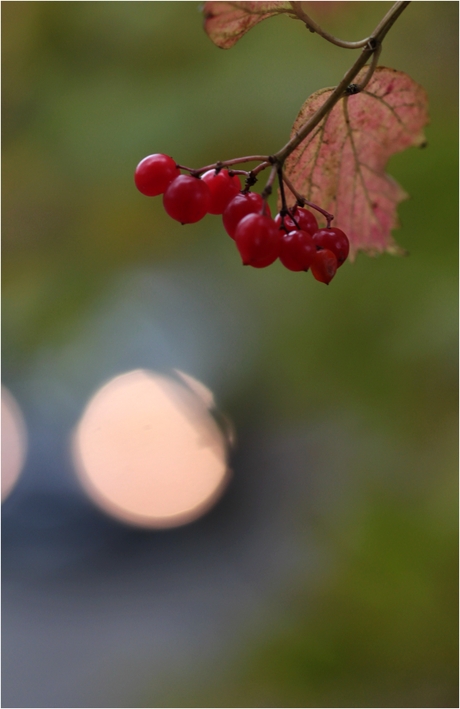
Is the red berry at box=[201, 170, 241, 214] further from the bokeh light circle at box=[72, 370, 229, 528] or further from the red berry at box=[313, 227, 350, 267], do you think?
the bokeh light circle at box=[72, 370, 229, 528]

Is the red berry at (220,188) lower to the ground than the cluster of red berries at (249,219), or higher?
higher

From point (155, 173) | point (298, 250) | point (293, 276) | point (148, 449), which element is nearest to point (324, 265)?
point (298, 250)

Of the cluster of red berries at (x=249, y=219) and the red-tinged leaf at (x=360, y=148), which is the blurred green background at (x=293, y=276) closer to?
the red-tinged leaf at (x=360, y=148)

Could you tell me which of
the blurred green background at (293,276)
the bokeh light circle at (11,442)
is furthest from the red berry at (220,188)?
the bokeh light circle at (11,442)

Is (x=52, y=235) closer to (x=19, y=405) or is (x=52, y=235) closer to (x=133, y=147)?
(x=133, y=147)

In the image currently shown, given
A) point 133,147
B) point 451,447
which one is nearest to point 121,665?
point 451,447
